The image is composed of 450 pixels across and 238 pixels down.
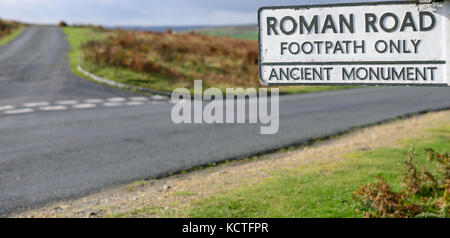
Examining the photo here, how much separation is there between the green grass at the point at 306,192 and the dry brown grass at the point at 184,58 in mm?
16308

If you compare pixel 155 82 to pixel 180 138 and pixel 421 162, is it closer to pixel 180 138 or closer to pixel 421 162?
pixel 180 138

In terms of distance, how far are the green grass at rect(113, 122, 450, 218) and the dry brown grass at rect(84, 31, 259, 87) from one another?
53.5 ft

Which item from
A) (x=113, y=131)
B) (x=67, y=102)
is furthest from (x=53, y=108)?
(x=113, y=131)

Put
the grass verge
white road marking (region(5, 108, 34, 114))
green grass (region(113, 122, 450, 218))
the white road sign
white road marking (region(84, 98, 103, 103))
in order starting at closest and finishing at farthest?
the white road sign
green grass (region(113, 122, 450, 218))
the grass verge
white road marking (region(5, 108, 34, 114))
white road marking (region(84, 98, 103, 103))

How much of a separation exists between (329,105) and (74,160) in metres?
11.0

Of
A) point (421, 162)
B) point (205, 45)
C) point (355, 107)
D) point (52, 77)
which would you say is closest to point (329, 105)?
point (355, 107)

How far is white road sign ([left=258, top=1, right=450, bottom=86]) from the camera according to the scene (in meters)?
2.36

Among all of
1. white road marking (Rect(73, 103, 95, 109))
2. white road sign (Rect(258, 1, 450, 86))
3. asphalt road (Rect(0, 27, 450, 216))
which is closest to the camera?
white road sign (Rect(258, 1, 450, 86))

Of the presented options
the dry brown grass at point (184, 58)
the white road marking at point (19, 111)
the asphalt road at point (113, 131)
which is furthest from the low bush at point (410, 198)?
the dry brown grass at point (184, 58)

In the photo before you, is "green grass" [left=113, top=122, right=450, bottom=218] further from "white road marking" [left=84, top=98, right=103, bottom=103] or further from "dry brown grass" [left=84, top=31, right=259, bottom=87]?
"dry brown grass" [left=84, top=31, right=259, bottom=87]

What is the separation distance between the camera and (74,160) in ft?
31.6

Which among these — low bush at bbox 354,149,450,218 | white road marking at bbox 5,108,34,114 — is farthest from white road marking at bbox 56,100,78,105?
low bush at bbox 354,149,450,218

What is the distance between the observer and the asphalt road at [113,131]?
27.9 feet

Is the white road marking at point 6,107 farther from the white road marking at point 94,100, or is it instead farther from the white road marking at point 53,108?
the white road marking at point 94,100
